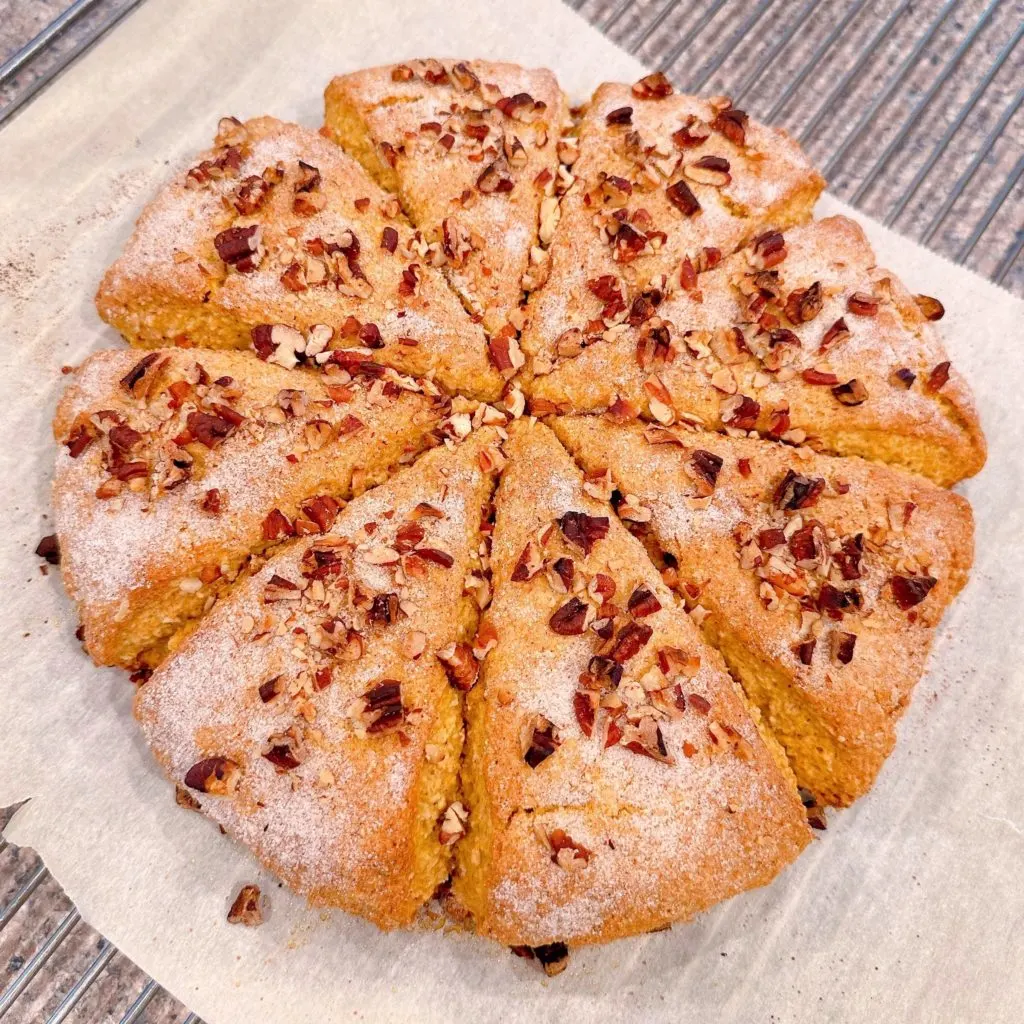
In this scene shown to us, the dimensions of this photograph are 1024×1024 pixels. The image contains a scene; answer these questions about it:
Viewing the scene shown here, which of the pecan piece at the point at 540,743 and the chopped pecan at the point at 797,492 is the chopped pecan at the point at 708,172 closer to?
the chopped pecan at the point at 797,492

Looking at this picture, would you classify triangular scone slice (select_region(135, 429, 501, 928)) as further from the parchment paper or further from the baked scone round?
the parchment paper

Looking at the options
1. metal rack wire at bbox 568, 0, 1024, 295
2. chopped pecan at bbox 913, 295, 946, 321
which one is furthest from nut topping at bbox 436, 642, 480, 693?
metal rack wire at bbox 568, 0, 1024, 295

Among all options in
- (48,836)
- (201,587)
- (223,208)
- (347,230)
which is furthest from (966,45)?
(48,836)

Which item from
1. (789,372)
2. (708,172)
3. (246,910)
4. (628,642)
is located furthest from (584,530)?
(246,910)

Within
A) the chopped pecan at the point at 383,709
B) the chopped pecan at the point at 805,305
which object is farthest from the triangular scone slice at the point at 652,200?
the chopped pecan at the point at 383,709

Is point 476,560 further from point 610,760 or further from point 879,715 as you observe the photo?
point 879,715

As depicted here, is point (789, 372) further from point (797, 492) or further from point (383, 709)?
point (383, 709)
